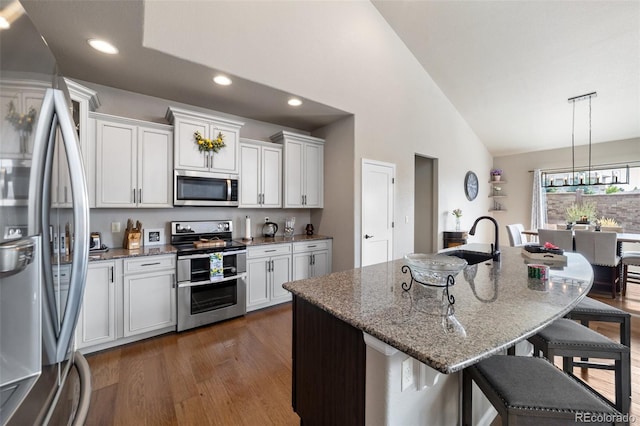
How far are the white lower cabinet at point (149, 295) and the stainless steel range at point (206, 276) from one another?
0.29 ft

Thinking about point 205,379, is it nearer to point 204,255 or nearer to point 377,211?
point 204,255

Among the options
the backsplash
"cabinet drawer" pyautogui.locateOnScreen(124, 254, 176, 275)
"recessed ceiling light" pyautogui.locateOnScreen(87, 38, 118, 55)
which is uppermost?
"recessed ceiling light" pyautogui.locateOnScreen(87, 38, 118, 55)

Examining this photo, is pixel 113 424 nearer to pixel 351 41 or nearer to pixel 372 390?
pixel 372 390

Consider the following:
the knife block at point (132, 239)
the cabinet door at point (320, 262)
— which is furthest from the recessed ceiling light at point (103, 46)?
the cabinet door at point (320, 262)

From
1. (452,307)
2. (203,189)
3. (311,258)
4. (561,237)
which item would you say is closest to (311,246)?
(311,258)

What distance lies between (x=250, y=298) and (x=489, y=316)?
277cm

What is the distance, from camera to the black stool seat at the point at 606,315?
5.02ft

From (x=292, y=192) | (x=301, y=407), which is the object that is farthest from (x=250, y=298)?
(x=301, y=407)

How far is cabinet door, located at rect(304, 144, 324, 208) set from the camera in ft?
13.0

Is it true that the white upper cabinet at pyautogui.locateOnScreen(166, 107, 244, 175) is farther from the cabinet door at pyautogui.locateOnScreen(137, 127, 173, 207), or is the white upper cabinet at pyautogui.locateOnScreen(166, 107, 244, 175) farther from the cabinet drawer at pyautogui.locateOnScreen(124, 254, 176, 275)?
the cabinet drawer at pyautogui.locateOnScreen(124, 254, 176, 275)

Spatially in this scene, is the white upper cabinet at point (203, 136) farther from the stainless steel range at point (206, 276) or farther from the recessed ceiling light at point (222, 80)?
the stainless steel range at point (206, 276)

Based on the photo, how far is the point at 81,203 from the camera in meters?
0.76

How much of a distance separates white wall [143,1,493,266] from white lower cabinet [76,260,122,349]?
196 centimetres

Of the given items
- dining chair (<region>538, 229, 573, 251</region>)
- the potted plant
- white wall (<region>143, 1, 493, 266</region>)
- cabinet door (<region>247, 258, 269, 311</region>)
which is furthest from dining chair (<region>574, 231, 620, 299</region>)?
cabinet door (<region>247, 258, 269, 311</region>)
